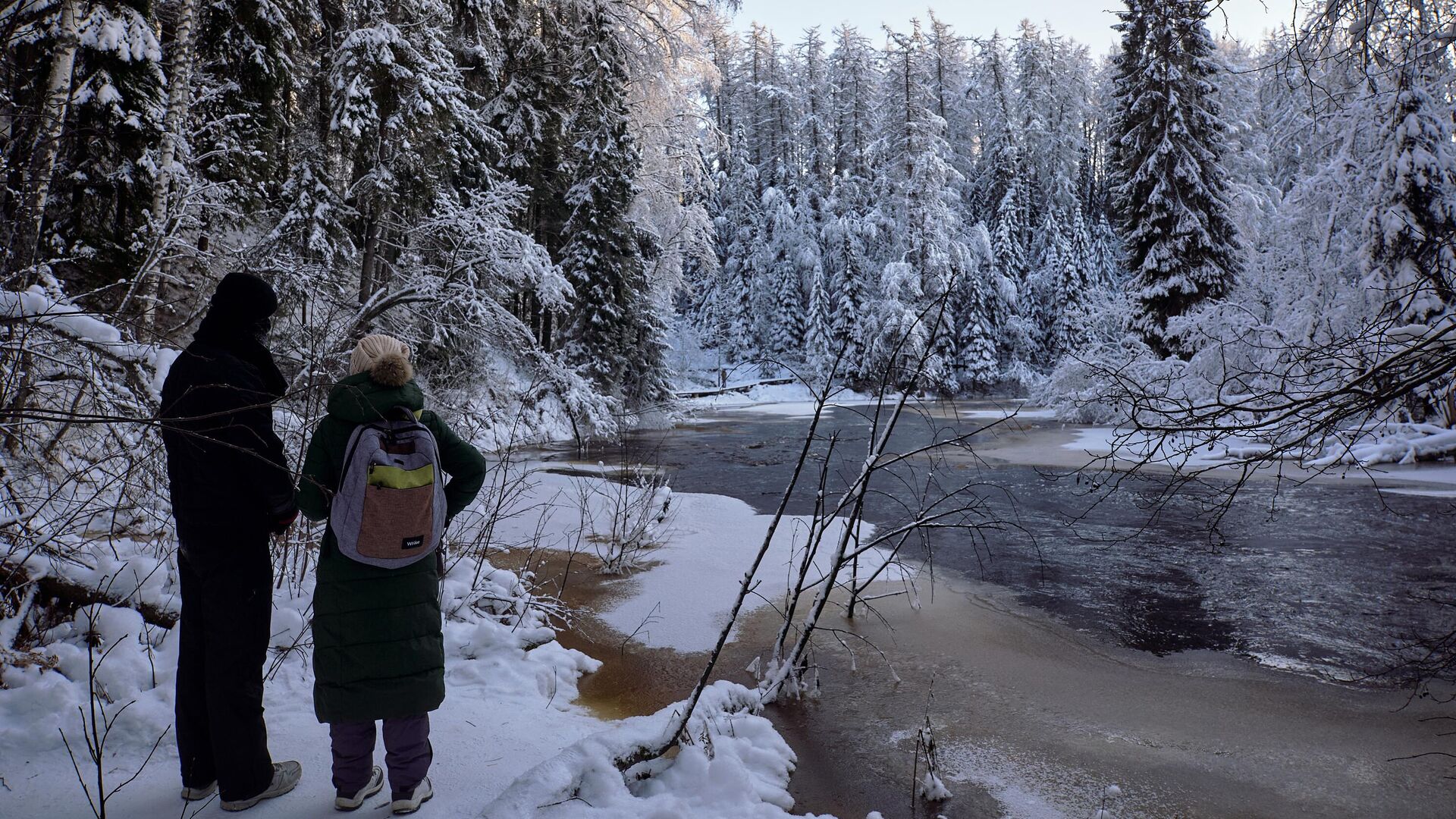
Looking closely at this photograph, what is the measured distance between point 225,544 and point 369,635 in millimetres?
533

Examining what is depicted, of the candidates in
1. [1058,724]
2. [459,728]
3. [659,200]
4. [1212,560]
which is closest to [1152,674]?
[1058,724]

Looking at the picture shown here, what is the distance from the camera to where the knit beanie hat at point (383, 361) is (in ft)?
8.42

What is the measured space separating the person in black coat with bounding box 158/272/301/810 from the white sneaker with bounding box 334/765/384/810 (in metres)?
0.25

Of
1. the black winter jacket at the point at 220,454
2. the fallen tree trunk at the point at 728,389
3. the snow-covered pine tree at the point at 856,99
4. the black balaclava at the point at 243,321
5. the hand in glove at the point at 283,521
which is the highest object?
the snow-covered pine tree at the point at 856,99

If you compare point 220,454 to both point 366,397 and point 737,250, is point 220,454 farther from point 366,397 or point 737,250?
point 737,250

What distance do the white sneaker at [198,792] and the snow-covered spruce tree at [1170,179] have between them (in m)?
20.9

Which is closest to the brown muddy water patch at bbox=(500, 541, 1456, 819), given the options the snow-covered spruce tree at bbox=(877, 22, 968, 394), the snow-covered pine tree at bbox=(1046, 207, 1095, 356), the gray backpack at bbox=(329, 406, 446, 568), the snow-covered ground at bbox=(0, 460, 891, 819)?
the snow-covered ground at bbox=(0, 460, 891, 819)

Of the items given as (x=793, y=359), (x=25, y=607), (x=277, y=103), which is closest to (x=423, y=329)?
(x=277, y=103)

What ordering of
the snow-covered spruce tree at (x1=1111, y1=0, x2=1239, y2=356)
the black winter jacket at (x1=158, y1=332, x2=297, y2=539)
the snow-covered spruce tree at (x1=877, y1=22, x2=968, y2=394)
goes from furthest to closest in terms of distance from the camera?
the snow-covered spruce tree at (x1=877, y1=22, x2=968, y2=394) → the snow-covered spruce tree at (x1=1111, y1=0, x2=1239, y2=356) → the black winter jacket at (x1=158, y1=332, x2=297, y2=539)

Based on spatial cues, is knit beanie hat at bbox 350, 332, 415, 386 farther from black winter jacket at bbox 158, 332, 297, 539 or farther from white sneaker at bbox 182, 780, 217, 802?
white sneaker at bbox 182, 780, 217, 802

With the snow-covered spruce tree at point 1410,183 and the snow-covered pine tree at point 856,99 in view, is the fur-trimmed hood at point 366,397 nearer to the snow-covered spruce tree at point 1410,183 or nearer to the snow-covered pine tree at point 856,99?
the snow-covered spruce tree at point 1410,183

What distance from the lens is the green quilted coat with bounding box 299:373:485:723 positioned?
2.50 metres

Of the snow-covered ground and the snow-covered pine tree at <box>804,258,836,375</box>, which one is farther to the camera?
the snow-covered pine tree at <box>804,258,836,375</box>

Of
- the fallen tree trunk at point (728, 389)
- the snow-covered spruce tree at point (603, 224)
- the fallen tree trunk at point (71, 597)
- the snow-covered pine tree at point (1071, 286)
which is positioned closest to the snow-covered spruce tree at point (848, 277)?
the fallen tree trunk at point (728, 389)
